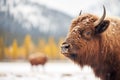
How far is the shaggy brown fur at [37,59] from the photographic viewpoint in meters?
2.37

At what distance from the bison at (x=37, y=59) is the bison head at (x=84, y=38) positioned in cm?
23

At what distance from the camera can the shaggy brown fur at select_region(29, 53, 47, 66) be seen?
2.37m

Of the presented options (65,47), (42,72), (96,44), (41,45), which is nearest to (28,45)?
(41,45)

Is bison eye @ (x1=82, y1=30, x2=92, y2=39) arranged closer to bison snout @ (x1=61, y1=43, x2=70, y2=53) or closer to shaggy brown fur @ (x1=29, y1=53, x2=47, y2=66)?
bison snout @ (x1=61, y1=43, x2=70, y2=53)

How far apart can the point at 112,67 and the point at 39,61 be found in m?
0.49

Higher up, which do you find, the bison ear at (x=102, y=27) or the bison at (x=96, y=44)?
the bison ear at (x=102, y=27)

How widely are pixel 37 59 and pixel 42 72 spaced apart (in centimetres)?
9

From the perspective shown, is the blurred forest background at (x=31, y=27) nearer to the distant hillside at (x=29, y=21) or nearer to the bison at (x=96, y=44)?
the distant hillside at (x=29, y=21)

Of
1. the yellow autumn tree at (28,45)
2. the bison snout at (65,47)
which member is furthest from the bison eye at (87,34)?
the yellow autumn tree at (28,45)

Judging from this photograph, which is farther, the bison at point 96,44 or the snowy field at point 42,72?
the snowy field at point 42,72

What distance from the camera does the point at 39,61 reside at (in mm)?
2385

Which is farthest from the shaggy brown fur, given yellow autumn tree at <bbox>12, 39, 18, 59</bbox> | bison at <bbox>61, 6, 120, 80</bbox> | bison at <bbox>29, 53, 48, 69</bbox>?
bison at <bbox>61, 6, 120, 80</bbox>

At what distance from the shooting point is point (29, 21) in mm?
2416

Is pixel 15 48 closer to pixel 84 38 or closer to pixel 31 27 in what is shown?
pixel 31 27
